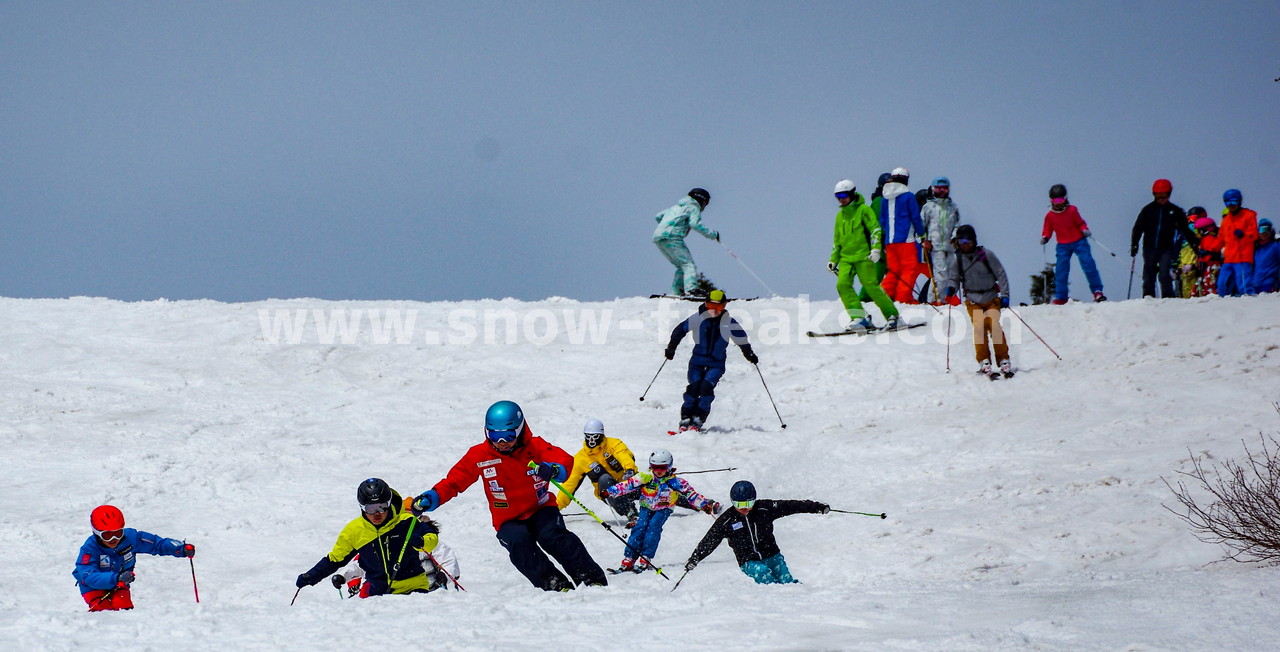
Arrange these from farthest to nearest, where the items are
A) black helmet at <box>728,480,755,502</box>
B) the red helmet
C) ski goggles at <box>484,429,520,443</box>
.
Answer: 1. black helmet at <box>728,480,755,502</box>
2. the red helmet
3. ski goggles at <box>484,429,520,443</box>

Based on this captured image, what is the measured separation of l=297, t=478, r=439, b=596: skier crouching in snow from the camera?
6938mm

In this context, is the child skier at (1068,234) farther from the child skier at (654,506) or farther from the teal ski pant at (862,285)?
the child skier at (654,506)

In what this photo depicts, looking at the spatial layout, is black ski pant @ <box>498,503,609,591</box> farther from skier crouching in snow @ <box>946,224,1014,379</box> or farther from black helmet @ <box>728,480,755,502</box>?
skier crouching in snow @ <box>946,224,1014,379</box>

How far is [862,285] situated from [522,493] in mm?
9272

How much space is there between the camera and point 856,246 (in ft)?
49.1

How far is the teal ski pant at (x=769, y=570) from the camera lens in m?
7.31

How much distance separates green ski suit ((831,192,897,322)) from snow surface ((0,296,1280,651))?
80cm

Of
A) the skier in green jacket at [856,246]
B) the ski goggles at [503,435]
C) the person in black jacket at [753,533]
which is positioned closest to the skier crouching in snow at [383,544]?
the ski goggles at [503,435]

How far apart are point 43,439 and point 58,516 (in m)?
2.71

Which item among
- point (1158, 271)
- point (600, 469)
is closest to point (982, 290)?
point (1158, 271)

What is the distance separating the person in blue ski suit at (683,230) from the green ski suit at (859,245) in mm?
2125

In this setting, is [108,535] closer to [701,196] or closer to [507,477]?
[507,477]

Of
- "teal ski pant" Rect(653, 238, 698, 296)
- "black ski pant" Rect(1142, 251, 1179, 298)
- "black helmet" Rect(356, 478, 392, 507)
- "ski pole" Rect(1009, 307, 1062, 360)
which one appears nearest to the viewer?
"black helmet" Rect(356, 478, 392, 507)

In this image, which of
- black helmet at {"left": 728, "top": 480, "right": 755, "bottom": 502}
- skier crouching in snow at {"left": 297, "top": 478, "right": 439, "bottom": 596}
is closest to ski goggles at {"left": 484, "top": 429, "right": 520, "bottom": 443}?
skier crouching in snow at {"left": 297, "top": 478, "right": 439, "bottom": 596}
